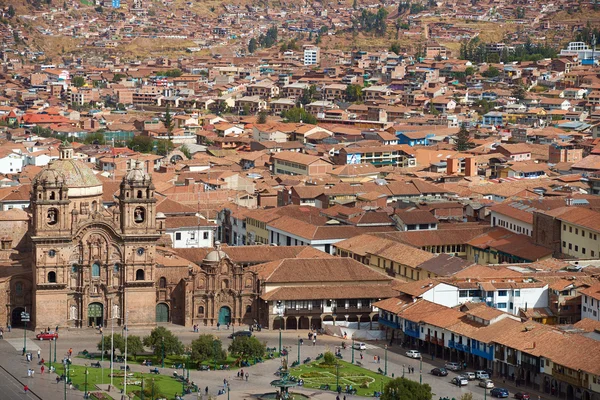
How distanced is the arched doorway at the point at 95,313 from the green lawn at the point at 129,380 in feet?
28.2

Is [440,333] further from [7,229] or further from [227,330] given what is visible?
[7,229]

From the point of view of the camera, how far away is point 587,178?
125625 millimetres

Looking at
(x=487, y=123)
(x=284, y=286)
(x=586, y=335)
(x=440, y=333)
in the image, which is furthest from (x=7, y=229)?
(x=487, y=123)

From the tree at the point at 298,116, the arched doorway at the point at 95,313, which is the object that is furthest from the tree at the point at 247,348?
the tree at the point at 298,116

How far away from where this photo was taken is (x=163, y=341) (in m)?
76.3

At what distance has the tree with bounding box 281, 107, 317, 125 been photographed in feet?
628

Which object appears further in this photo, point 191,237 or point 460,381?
point 191,237

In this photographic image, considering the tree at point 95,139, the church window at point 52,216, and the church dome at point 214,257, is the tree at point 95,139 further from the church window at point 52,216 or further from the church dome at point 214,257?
the church window at point 52,216

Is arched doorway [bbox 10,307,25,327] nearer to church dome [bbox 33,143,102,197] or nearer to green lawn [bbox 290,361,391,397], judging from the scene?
church dome [bbox 33,143,102,197]

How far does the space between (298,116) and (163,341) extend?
119 m

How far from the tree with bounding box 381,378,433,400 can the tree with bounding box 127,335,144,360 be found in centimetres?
1524

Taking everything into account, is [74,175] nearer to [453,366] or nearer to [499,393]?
[453,366]

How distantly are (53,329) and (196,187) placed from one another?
40.9 m

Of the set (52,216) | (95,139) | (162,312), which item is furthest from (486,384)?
(95,139)
